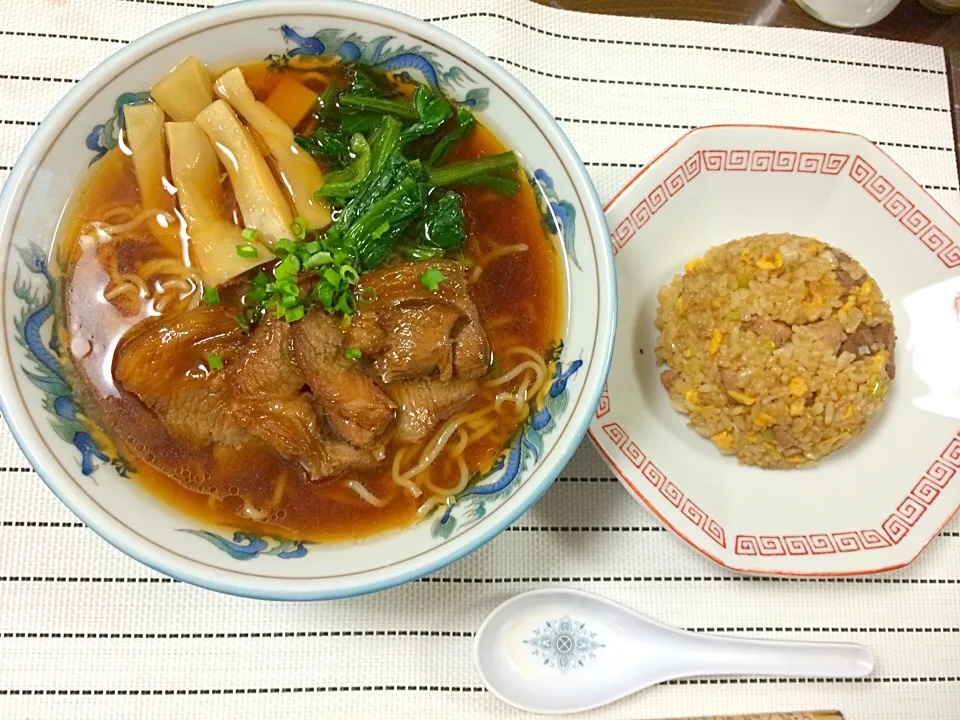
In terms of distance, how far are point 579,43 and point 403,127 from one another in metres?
0.77

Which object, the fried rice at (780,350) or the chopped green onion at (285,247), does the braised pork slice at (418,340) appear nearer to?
the chopped green onion at (285,247)

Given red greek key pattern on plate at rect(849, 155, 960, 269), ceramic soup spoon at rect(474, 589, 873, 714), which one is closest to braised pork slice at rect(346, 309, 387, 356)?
ceramic soup spoon at rect(474, 589, 873, 714)

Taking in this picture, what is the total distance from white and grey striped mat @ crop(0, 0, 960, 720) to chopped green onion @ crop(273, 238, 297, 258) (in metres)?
0.91

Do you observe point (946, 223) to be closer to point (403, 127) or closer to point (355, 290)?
point (403, 127)

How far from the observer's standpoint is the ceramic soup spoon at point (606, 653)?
1.82 m

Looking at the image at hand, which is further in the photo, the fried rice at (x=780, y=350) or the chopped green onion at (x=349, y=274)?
the fried rice at (x=780, y=350)

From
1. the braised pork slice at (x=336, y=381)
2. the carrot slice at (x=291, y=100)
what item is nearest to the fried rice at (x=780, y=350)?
the braised pork slice at (x=336, y=381)

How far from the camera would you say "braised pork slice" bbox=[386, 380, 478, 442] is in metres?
1.60

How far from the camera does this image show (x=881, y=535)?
6.10 feet

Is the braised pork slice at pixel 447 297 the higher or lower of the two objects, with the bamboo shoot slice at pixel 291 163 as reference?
lower

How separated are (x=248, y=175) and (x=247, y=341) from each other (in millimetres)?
385

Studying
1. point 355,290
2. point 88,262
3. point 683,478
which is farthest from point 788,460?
point 88,262

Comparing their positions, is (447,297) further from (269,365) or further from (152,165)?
(152,165)

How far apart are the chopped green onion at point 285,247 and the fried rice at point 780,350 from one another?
1039 mm
